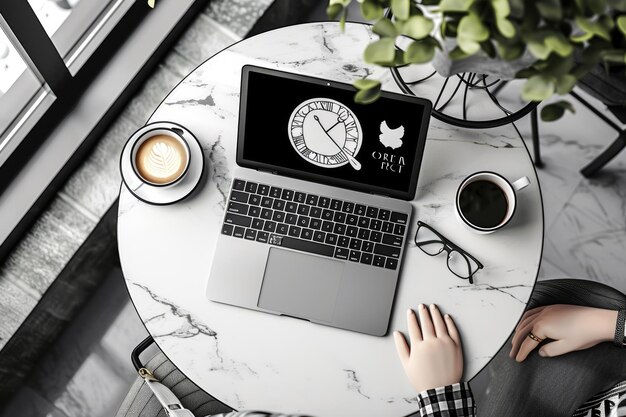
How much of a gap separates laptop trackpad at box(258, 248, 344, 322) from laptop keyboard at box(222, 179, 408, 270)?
0.07ft

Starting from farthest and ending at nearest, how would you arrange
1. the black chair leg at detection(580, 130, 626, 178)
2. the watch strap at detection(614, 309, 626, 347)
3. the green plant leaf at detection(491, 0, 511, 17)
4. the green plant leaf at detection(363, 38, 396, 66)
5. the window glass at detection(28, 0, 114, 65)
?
1. the black chair leg at detection(580, 130, 626, 178)
2. the window glass at detection(28, 0, 114, 65)
3. the watch strap at detection(614, 309, 626, 347)
4. the green plant leaf at detection(363, 38, 396, 66)
5. the green plant leaf at detection(491, 0, 511, 17)

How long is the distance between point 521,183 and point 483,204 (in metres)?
0.08

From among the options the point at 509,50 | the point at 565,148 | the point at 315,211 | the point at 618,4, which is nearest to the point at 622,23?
the point at 618,4

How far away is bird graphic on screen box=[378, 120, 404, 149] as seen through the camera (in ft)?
3.46

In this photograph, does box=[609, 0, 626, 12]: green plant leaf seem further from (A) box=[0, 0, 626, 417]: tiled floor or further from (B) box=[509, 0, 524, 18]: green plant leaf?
(A) box=[0, 0, 626, 417]: tiled floor

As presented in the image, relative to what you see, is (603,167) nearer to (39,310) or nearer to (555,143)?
(555,143)

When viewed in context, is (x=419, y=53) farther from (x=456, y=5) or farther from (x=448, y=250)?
(x=448, y=250)

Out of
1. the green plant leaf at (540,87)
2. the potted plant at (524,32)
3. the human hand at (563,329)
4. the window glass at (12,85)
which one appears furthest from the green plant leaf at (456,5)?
the window glass at (12,85)

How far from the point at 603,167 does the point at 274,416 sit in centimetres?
135

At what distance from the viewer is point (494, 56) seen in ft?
2.39

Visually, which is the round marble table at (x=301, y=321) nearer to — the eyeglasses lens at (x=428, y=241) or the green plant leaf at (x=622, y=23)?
the eyeglasses lens at (x=428, y=241)

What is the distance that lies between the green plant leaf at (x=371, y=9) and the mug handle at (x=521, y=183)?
0.49 m

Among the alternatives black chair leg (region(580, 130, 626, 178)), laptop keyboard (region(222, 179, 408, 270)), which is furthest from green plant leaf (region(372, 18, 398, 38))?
black chair leg (region(580, 130, 626, 178))

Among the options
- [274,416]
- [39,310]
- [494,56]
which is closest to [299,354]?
[274,416]
